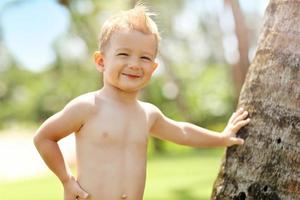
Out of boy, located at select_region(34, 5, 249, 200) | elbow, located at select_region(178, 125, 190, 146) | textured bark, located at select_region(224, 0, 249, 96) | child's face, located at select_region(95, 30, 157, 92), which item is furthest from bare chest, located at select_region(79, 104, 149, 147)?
textured bark, located at select_region(224, 0, 249, 96)

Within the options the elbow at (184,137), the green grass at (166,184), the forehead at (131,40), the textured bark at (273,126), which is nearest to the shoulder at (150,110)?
the elbow at (184,137)

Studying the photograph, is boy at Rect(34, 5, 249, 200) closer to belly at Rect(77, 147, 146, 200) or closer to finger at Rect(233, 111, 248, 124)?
belly at Rect(77, 147, 146, 200)

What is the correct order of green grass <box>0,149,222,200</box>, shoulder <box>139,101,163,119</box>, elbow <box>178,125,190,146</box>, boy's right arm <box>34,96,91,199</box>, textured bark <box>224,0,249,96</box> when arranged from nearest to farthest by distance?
boy's right arm <box>34,96,91,199</box>, shoulder <box>139,101,163,119</box>, elbow <box>178,125,190,146</box>, green grass <box>0,149,222,200</box>, textured bark <box>224,0,249,96</box>

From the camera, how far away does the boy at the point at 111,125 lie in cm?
299

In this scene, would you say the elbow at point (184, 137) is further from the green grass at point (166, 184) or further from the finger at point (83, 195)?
the green grass at point (166, 184)

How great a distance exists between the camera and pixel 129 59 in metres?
2.99

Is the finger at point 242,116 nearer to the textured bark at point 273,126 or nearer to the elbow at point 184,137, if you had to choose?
the textured bark at point 273,126

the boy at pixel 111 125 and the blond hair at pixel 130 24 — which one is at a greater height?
the blond hair at pixel 130 24

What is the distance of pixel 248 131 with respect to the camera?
3.21m

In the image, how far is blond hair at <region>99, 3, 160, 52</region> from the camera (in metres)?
2.99

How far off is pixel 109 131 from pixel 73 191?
330 mm

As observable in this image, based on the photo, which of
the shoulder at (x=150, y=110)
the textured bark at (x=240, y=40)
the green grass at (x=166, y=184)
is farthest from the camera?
the textured bark at (x=240, y=40)

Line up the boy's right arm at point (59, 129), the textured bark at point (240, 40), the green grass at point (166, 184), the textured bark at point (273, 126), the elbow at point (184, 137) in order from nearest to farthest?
the boy's right arm at point (59, 129)
the textured bark at point (273, 126)
the elbow at point (184, 137)
the green grass at point (166, 184)
the textured bark at point (240, 40)

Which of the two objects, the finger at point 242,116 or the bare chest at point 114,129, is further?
the finger at point 242,116
